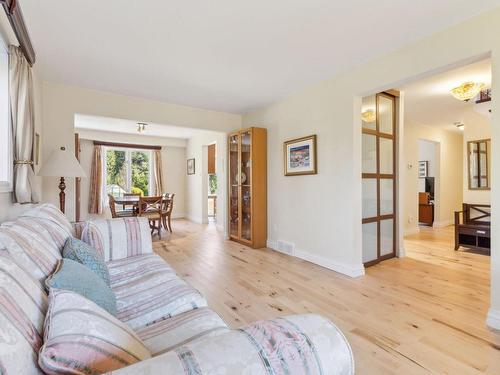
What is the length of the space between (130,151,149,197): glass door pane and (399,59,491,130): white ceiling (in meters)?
6.18

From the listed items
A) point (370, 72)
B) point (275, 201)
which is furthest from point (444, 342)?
point (275, 201)

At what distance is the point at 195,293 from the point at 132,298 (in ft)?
1.14

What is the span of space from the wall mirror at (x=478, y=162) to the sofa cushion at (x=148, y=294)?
17.4ft

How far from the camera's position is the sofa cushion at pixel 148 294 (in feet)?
4.27

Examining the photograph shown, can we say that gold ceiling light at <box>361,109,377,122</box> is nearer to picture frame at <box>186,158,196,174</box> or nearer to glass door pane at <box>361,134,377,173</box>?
glass door pane at <box>361,134,377,173</box>

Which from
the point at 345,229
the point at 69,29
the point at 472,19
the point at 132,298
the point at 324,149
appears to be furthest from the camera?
the point at 324,149

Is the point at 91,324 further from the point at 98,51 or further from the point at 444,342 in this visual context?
the point at 98,51

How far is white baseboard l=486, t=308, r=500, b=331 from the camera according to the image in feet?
6.24

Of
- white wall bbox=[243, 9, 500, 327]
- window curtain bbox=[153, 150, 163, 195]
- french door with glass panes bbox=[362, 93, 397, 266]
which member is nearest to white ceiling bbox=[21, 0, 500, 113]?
white wall bbox=[243, 9, 500, 327]

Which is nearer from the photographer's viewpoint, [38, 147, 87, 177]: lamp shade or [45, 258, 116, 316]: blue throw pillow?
[45, 258, 116, 316]: blue throw pillow

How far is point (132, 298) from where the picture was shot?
1458 millimetres

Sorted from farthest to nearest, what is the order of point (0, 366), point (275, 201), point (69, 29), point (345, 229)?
point (275, 201) → point (345, 229) → point (69, 29) → point (0, 366)

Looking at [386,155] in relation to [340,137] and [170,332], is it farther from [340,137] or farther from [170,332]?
[170,332]

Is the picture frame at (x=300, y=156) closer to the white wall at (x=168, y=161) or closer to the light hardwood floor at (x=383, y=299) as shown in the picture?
the light hardwood floor at (x=383, y=299)
